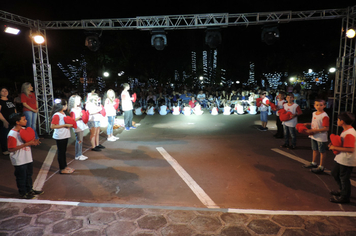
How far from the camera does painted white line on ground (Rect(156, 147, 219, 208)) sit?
4008 mm

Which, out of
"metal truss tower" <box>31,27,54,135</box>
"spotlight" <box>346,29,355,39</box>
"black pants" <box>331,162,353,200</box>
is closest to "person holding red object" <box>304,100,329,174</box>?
"black pants" <box>331,162,353,200</box>

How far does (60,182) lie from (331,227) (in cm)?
482

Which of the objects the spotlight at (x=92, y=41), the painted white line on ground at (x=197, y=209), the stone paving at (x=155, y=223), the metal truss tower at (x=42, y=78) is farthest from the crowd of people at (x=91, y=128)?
the spotlight at (x=92, y=41)

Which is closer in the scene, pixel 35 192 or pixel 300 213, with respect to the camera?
pixel 300 213

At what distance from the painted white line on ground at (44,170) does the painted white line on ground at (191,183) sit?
2823mm

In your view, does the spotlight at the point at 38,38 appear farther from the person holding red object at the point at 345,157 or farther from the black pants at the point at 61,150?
the person holding red object at the point at 345,157

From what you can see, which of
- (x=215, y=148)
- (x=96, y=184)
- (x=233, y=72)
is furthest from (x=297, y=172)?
(x=233, y=72)

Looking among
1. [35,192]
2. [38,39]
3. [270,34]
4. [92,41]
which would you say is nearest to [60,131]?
[35,192]

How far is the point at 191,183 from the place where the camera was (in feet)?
15.5

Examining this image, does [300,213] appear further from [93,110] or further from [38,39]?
[38,39]

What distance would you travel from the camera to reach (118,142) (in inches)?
311

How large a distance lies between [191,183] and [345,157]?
2.67 metres

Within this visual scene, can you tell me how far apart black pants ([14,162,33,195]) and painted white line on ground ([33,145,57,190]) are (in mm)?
408

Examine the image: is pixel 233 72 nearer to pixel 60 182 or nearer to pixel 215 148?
pixel 215 148
